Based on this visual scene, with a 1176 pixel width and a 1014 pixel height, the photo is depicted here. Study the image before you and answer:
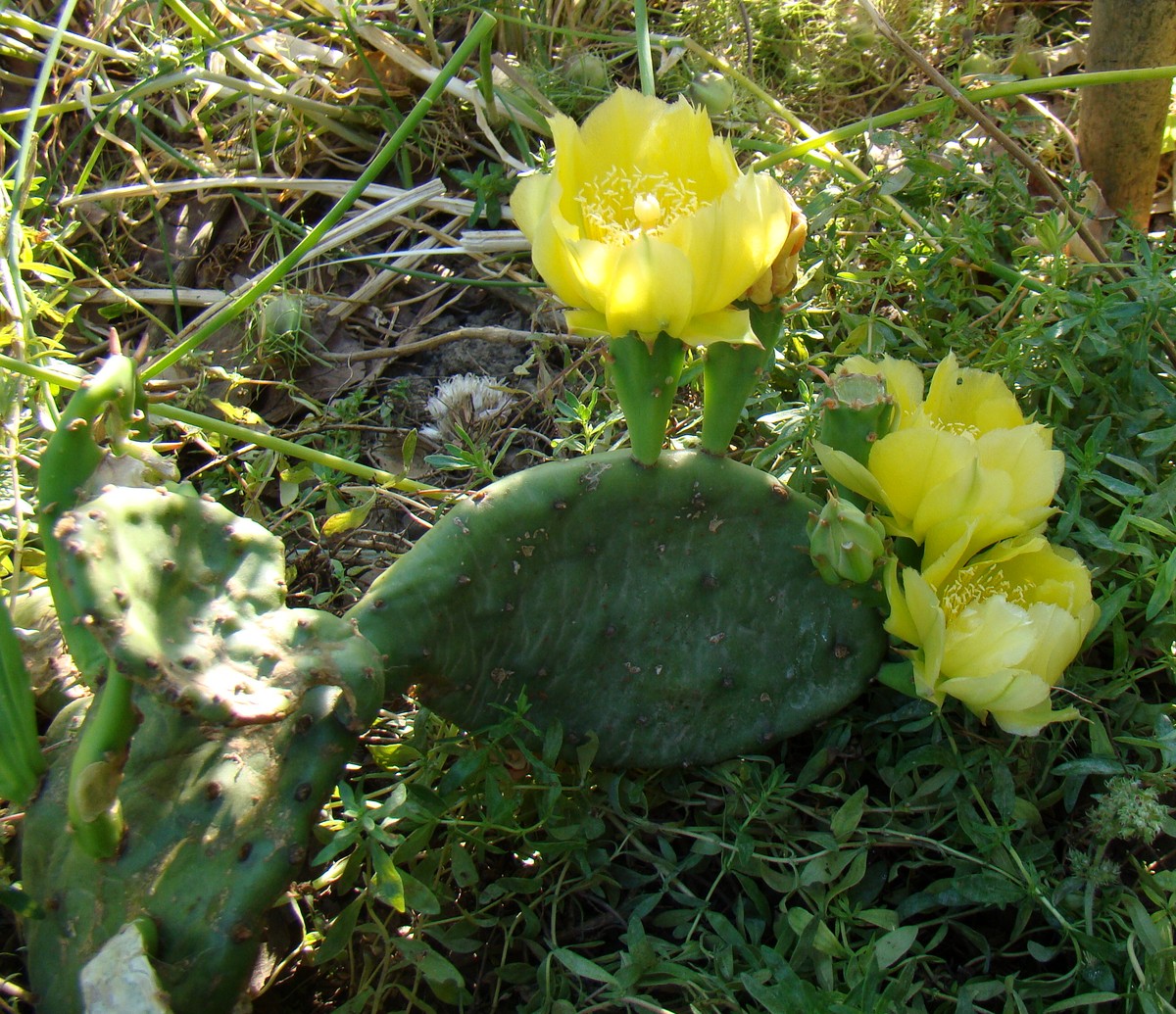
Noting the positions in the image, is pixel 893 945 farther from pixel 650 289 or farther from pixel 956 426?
pixel 650 289

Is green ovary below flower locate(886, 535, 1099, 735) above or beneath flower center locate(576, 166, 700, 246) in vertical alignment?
beneath

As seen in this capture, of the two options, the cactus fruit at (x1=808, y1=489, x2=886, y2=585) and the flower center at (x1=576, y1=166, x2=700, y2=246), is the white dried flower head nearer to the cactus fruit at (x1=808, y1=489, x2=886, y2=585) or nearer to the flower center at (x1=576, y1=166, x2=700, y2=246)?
the flower center at (x1=576, y1=166, x2=700, y2=246)

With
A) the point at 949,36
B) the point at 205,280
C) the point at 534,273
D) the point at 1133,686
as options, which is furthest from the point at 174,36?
the point at 1133,686

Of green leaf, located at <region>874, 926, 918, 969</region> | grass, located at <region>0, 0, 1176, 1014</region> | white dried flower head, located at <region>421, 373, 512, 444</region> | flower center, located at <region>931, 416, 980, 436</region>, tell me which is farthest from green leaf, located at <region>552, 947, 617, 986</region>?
white dried flower head, located at <region>421, 373, 512, 444</region>

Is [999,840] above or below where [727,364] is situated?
below

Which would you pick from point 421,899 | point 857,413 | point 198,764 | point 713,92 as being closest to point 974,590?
point 857,413

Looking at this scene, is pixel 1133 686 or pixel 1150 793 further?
pixel 1133 686

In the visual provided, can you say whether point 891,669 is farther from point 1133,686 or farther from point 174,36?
point 174,36
